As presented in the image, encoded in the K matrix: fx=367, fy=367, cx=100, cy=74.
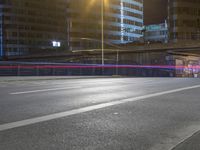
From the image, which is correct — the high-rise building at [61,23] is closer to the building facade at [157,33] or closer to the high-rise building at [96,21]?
the high-rise building at [96,21]

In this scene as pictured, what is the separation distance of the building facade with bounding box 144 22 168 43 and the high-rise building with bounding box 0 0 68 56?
32552 millimetres

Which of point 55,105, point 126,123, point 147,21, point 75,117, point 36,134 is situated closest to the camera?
point 36,134

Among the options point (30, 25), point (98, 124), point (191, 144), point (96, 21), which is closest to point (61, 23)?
point (30, 25)

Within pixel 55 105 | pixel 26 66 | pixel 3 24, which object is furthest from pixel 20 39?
pixel 55 105

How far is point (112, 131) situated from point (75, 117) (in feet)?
5.88

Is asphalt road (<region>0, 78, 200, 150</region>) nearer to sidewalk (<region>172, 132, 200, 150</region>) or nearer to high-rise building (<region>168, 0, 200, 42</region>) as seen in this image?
sidewalk (<region>172, 132, 200, 150</region>)

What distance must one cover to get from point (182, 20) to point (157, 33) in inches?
343

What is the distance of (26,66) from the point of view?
38688 millimetres

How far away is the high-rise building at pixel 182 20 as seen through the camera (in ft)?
375

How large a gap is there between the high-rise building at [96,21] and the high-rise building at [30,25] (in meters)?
8.19

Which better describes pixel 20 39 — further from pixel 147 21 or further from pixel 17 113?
pixel 17 113

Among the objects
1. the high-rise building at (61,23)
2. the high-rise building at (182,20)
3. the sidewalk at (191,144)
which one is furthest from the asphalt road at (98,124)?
the high-rise building at (61,23)

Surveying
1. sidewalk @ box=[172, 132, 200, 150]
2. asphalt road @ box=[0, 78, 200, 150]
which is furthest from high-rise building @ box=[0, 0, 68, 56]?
sidewalk @ box=[172, 132, 200, 150]

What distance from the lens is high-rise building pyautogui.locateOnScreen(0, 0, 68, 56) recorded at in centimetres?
13825
